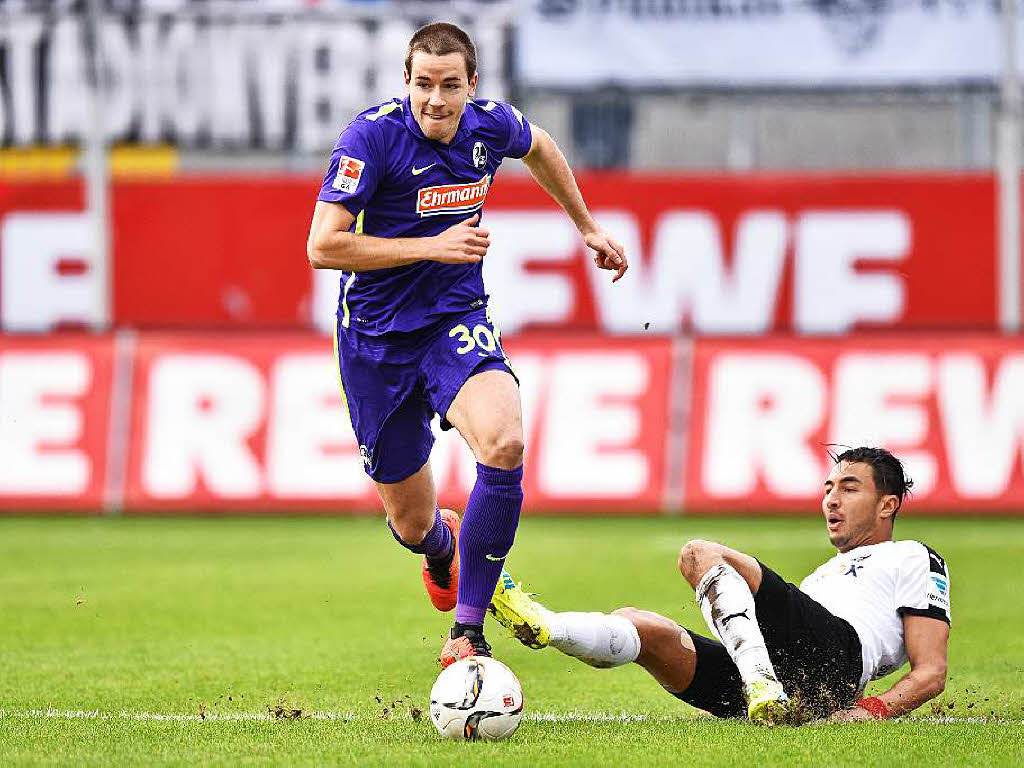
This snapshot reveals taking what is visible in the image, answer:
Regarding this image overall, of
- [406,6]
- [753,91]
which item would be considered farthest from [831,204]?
[406,6]

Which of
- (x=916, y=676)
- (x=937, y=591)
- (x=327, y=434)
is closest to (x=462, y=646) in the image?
(x=916, y=676)

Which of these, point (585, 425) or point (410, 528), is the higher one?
point (410, 528)

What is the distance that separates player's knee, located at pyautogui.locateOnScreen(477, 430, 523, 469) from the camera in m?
6.33

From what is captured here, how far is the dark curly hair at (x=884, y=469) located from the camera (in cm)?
636

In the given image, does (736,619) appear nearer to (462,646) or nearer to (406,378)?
(462,646)

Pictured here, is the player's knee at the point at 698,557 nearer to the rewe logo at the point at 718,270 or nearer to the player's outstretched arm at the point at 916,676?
the player's outstretched arm at the point at 916,676

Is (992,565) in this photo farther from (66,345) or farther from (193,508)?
(66,345)

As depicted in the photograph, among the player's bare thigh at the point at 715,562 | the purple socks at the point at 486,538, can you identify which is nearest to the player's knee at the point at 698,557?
the player's bare thigh at the point at 715,562

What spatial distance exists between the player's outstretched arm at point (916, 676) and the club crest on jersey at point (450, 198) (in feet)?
7.29

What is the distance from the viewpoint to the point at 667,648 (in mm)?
6277

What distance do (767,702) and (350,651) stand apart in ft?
10.0

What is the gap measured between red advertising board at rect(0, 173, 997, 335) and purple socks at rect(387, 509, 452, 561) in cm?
1130

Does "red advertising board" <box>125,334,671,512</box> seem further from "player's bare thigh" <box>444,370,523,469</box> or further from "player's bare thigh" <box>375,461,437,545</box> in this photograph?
"player's bare thigh" <box>444,370,523,469</box>

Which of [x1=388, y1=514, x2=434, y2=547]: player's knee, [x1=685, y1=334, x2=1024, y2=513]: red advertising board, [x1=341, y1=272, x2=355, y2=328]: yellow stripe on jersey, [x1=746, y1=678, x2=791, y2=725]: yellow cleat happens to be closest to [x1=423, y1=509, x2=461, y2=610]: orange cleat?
[x1=388, y1=514, x2=434, y2=547]: player's knee
